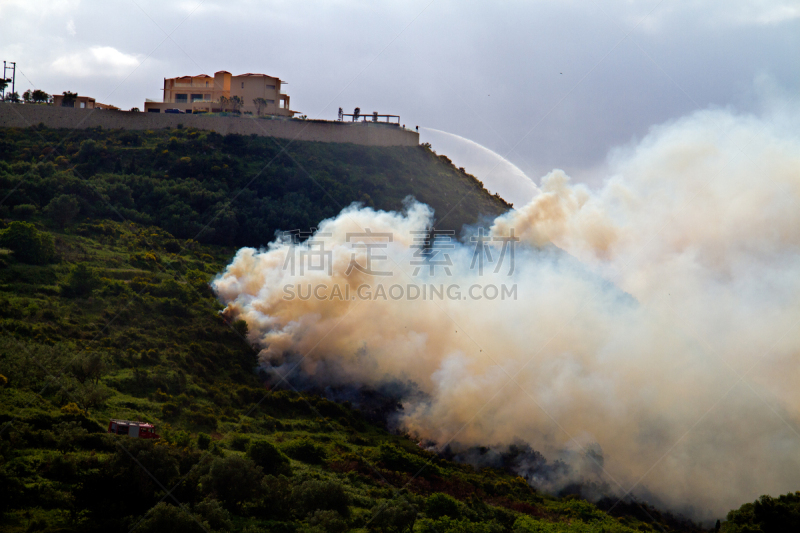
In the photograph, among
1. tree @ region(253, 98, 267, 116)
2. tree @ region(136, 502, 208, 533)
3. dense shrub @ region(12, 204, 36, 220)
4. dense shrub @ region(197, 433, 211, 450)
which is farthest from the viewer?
tree @ region(253, 98, 267, 116)

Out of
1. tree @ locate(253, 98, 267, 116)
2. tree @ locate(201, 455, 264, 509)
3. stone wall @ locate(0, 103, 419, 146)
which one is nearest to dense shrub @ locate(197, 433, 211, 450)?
tree @ locate(201, 455, 264, 509)

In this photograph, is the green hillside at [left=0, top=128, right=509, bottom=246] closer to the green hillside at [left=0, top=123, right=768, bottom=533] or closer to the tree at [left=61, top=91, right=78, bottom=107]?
the green hillside at [left=0, top=123, right=768, bottom=533]

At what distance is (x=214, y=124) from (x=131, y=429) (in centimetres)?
7906

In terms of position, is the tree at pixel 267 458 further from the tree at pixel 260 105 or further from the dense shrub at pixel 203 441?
the tree at pixel 260 105

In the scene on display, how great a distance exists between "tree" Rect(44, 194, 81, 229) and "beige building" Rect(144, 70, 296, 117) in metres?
40.4

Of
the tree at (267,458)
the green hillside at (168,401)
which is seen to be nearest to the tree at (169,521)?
the green hillside at (168,401)

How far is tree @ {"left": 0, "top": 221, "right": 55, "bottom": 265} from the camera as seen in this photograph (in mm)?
68875

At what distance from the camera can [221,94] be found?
12238cm

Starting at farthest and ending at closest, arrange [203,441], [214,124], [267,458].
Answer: [214,124] → [203,441] → [267,458]

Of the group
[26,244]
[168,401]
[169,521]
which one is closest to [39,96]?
[26,244]

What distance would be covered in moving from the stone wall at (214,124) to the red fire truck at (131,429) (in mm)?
77414

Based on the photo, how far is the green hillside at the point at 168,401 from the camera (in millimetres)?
38062

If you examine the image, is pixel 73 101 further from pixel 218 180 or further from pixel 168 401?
pixel 168 401

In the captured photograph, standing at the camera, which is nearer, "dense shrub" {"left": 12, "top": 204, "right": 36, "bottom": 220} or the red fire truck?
the red fire truck
